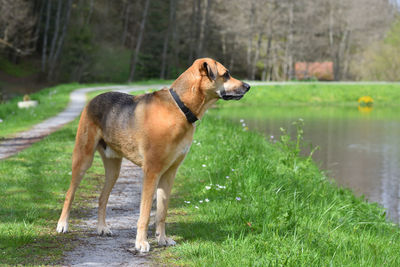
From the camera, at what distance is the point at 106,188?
5.85 m

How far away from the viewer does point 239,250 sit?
197 inches

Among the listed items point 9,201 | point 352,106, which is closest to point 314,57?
point 352,106

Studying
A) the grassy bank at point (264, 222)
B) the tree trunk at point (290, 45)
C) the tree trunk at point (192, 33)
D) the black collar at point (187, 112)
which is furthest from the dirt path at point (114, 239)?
the tree trunk at point (192, 33)

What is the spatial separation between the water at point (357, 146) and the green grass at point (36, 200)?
5.91 meters

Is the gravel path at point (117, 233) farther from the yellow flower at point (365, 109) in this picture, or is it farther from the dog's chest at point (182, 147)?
the yellow flower at point (365, 109)

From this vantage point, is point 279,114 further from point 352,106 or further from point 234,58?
point 234,58

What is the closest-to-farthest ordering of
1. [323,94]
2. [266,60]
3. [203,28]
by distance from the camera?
[323,94] → [203,28] → [266,60]

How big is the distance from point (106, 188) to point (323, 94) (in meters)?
34.7

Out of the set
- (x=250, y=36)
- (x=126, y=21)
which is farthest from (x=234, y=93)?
(x=126, y=21)

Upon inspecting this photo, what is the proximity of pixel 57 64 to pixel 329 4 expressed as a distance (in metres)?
28.1

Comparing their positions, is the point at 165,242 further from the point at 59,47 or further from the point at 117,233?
the point at 59,47

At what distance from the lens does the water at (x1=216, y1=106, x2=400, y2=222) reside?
1170cm

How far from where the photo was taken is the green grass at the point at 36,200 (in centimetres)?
509

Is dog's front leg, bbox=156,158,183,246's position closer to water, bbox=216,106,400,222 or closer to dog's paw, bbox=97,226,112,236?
dog's paw, bbox=97,226,112,236
